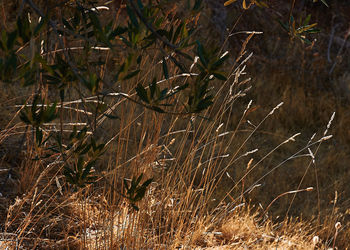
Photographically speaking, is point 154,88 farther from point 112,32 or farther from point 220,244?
point 220,244

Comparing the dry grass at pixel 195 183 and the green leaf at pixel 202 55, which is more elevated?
the green leaf at pixel 202 55

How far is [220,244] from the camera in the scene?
103 inches

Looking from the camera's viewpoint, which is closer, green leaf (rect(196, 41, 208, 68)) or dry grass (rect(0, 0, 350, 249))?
green leaf (rect(196, 41, 208, 68))

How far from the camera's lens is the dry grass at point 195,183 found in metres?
2.23

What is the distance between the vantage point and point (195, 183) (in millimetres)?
3314

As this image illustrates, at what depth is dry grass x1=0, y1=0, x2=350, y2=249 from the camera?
2227mm

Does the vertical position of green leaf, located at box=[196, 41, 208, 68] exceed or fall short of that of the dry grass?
it exceeds it

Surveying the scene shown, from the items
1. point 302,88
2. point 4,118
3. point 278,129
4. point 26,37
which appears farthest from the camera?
point 302,88

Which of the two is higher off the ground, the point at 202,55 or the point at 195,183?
the point at 202,55

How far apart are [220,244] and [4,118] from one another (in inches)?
68.8

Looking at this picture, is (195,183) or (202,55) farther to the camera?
(195,183)

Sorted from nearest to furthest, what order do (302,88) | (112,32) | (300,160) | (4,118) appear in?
(112,32) < (4,118) < (300,160) < (302,88)

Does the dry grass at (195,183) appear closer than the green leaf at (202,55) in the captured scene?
No

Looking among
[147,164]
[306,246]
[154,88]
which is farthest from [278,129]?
[154,88]
